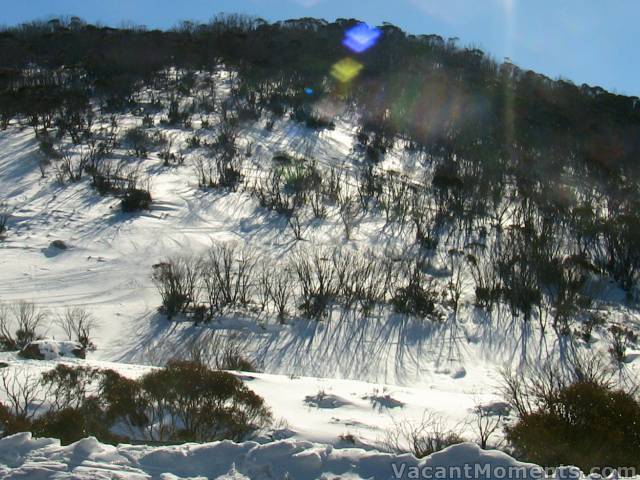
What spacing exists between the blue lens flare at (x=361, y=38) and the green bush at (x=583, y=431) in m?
25.8

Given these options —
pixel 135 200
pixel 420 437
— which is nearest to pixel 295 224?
pixel 135 200

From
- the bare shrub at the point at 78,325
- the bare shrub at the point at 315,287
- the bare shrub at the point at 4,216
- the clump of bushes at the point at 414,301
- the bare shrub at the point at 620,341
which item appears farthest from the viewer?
the bare shrub at the point at 4,216

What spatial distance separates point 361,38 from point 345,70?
671 cm

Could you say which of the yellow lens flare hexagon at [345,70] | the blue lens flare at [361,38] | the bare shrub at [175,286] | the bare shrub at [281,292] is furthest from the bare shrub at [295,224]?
the blue lens flare at [361,38]

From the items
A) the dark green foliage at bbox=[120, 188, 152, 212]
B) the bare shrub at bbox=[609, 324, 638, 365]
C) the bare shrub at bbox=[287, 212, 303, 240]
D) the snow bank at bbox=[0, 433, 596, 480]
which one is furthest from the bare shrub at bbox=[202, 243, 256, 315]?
the bare shrub at bbox=[609, 324, 638, 365]

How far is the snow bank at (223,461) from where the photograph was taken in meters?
3.38

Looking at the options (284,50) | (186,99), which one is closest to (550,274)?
(186,99)

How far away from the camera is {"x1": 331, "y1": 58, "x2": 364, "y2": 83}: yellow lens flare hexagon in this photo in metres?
24.2

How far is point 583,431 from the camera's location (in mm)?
4543

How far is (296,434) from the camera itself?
490 cm

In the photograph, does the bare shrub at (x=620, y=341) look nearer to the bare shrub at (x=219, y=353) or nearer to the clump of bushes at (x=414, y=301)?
the clump of bushes at (x=414, y=301)

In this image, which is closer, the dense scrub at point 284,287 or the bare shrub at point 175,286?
the bare shrub at point 175,286

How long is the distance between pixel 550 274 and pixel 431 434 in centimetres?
732

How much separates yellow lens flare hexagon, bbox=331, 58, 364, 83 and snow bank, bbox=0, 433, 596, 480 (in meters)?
21.6
